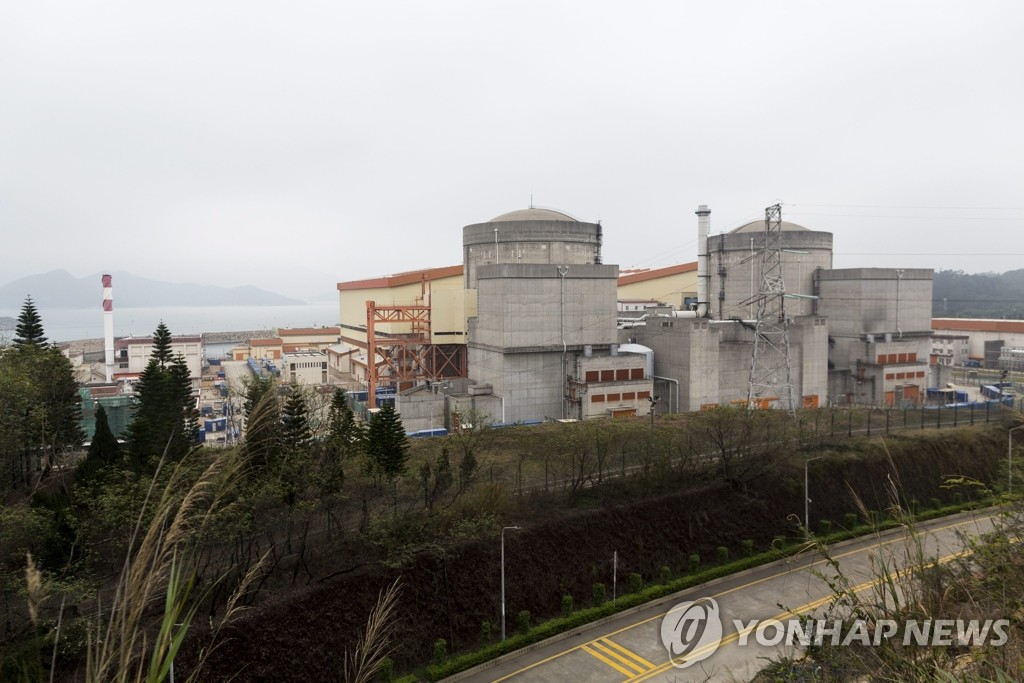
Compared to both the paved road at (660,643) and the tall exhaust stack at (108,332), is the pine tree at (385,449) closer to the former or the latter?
the paved road at (660,643)

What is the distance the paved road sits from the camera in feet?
44.4

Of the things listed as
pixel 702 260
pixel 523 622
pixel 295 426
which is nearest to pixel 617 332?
pixel 702 260

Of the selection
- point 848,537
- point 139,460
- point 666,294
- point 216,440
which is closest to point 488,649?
point 139,460

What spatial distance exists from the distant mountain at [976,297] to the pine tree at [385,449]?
351 feet

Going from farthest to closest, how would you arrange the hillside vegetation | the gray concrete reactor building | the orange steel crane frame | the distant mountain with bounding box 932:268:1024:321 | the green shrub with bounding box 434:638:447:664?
1. the distant mountain with bounding box 932:268:1024:321
2. the orange steel crane frame
3. the gray concrete reactor building
4. the green shrub with bounding box 434:638:447:664
5. the hillside vegetation

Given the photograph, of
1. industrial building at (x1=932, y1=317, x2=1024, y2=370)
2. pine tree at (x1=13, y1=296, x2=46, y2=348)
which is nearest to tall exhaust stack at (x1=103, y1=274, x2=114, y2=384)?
pine tree at (x1=13, y1=296, x2=46, y2=348)

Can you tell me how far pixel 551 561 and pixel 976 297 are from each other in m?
141

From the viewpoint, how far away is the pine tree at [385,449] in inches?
712

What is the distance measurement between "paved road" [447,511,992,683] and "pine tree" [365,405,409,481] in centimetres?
606

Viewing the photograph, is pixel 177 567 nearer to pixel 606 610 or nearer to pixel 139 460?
pixel 606 610

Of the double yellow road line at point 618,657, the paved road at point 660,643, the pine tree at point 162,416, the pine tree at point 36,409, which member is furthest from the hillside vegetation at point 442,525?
the pine tree at point 162,416

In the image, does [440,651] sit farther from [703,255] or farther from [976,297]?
[976,297]

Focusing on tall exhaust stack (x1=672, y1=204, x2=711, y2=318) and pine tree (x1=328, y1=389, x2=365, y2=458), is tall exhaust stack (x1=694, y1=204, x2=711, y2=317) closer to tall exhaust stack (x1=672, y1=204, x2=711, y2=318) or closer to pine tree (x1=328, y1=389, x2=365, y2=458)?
tall exhaust stack (x1=672, y1=204, x2=711, y2=318)

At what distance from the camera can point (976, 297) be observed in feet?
412
